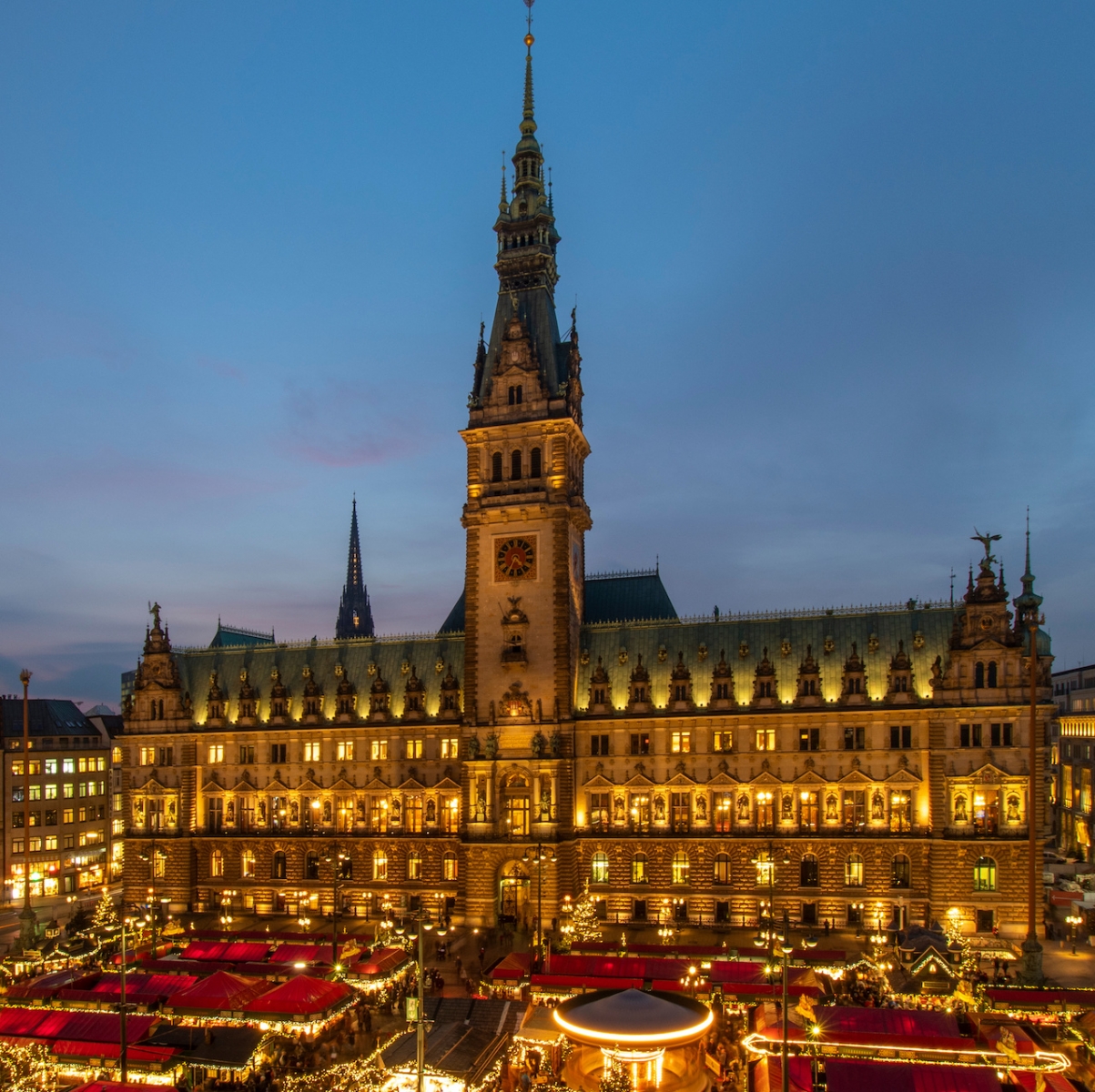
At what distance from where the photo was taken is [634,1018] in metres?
43.6

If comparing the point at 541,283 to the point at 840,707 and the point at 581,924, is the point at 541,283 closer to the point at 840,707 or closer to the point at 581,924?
the point at 840,707

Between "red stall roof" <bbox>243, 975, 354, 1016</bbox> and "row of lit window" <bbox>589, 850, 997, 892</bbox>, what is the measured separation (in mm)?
33193

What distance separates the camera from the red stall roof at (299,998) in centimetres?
5091

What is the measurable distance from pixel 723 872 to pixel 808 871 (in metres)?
6.68

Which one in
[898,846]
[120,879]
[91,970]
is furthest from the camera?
[120,879]

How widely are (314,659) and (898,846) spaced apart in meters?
55.0

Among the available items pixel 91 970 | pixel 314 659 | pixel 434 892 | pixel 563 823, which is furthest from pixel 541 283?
pixel 91 970

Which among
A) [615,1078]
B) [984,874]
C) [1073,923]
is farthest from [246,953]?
[1073,923]

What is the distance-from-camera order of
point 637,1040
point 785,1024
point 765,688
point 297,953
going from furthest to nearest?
point 765,688 → point 297,953 → point 637,1040 → point 785,1024

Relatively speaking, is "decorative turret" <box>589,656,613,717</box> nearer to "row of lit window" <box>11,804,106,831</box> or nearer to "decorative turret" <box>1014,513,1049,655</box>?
"decorative turret" <box>1014,513,1049,655</box>

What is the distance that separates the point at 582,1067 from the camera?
45062 mm

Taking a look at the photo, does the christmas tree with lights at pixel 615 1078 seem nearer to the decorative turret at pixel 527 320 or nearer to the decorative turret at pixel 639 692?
the decorative turret at pixel 639 692

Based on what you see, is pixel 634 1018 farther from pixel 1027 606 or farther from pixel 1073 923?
pixel 1027 606

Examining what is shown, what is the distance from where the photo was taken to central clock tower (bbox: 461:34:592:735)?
85.6 m
